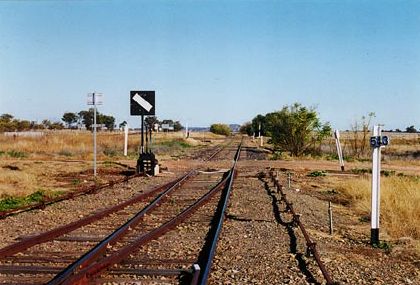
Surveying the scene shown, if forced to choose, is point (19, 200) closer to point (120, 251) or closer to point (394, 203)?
point (120, 251)

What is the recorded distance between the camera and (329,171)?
27.3 m

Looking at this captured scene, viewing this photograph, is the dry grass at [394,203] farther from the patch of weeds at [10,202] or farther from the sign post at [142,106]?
the patch of weeds at [10,202]

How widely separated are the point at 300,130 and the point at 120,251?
1426 inches

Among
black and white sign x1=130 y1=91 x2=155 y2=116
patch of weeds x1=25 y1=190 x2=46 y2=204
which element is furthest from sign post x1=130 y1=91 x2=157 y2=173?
patch of weeds x1=25 y1=190 x2=46 y2=204

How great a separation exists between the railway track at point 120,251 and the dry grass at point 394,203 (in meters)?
3.59

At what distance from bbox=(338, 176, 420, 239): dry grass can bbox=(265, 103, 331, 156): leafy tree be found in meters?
23.1

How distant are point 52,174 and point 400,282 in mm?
18005

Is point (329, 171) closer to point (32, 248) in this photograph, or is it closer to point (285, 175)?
point (285, 175)

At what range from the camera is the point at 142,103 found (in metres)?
22.8

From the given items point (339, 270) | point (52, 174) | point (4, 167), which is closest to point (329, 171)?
point (52, 174)

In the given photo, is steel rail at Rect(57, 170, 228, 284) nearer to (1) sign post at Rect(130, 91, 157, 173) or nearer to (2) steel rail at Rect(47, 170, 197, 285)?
(2) steel rail at Rect(47, 170, 197, 285)

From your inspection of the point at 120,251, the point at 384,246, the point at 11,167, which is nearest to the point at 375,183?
the point at 384,246

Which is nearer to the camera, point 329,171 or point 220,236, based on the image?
point 220,236

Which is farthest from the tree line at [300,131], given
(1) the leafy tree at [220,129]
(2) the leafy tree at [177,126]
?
(2) the leafy tree at [177,126]
